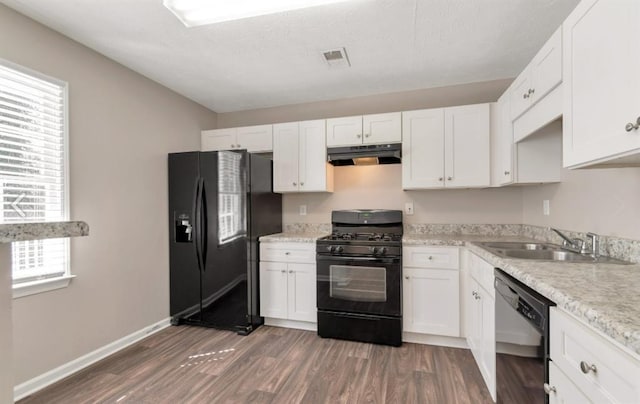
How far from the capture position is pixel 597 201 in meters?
1.79

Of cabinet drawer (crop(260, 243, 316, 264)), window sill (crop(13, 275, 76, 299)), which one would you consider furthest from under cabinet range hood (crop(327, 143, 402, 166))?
window sill (crop(13, 275, 76, 299))

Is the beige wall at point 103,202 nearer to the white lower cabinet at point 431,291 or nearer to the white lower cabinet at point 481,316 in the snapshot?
the white lower cabinet at point 431,291

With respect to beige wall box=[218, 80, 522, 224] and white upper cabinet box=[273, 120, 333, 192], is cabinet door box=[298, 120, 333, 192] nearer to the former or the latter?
white upper cabinet box=[273, 120, 333, 192]

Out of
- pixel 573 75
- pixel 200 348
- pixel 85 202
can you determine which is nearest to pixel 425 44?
pixel 573 75

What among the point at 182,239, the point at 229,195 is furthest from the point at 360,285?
the point at 182,239

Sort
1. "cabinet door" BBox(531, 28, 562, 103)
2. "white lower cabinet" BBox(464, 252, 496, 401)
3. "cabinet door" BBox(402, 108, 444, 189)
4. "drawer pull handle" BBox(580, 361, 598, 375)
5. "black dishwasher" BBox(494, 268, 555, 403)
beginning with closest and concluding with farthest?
1. "drawer pull handle" BBox(580, 361, 598, 375)
2. "black dishwasher" BBox(494, 268, 555, 403)
3. "cabinet door" BBox(531, 28, 562, 103)
4. "white lower cabinet" BBox(464, 252, 496, 401)
5. "cabinet door" BBox(402, 108, 444, 189)

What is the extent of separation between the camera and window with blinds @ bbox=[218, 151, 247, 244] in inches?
114

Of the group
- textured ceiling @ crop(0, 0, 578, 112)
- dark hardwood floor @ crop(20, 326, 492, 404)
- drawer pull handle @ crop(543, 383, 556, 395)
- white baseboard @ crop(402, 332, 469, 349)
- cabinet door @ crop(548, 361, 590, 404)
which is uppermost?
textured ceiling @ crop(0, 0, 578, 112)

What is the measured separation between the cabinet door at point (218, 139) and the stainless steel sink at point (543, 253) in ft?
9.23

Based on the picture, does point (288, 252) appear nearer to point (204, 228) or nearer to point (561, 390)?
point (204, 228)

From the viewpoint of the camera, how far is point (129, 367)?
2.27 meters

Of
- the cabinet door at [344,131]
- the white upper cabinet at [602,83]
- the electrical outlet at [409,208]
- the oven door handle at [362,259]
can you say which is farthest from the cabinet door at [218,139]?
the white upper cabinet at [602,83]

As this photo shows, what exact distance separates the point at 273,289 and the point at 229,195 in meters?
1.04

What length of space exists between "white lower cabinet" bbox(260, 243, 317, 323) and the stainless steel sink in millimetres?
1572
